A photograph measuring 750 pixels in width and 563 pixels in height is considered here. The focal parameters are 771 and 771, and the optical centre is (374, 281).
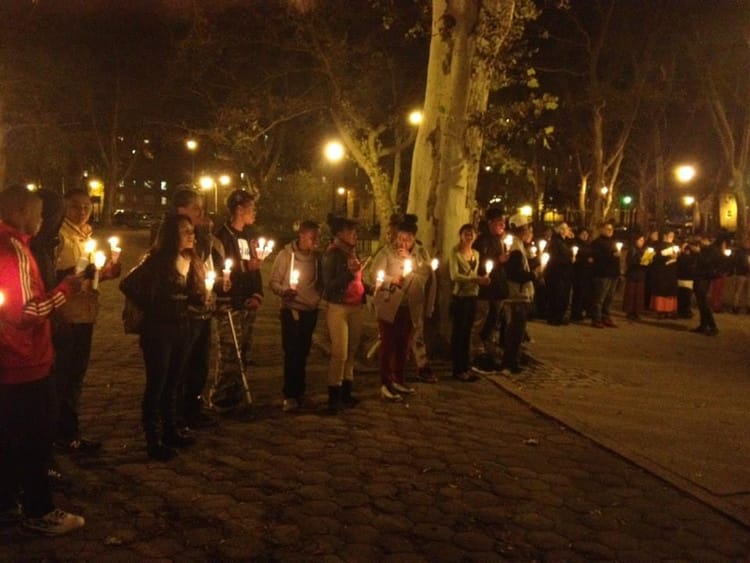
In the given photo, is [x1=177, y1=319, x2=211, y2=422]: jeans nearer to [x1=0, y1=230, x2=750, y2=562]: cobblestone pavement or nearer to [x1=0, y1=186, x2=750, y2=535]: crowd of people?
[x1=0, y1=186, x2=750, y2=535]: crowd of people

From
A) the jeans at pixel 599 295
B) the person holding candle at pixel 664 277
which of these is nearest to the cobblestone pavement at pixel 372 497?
the jeans at pixel 599 295

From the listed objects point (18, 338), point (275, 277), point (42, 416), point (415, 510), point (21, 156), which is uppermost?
point (21, 156)

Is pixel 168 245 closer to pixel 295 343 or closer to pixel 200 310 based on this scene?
pixel 200 310

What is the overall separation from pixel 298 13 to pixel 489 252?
48.1ft

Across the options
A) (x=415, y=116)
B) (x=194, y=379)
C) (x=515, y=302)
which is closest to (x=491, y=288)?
(x=515, y=302)

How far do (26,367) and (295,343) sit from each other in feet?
11.5

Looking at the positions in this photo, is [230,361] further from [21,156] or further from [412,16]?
[21,156]

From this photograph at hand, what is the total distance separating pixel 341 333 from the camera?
8031mm

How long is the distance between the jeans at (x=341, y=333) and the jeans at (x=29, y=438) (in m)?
3.45

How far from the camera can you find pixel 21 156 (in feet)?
187

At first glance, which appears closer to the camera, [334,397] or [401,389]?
[334,397]

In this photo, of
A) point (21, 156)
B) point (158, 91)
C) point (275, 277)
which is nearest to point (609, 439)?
point (275, 277)

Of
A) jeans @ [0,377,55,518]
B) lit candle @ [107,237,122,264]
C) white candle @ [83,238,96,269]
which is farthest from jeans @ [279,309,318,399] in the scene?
jeans @ [0,377,55,518]

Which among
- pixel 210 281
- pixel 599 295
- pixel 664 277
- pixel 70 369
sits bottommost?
pixel 70 369
